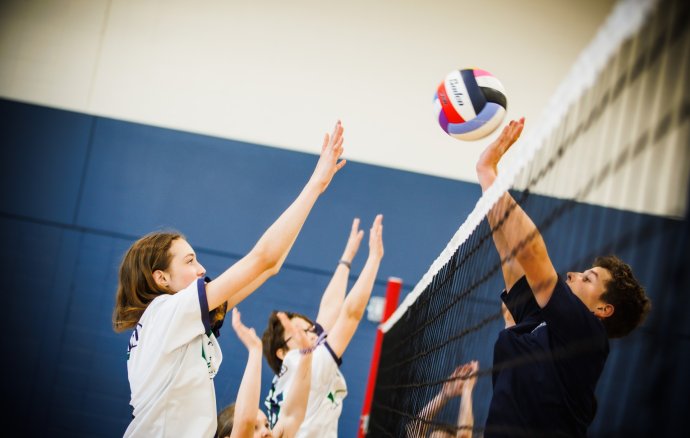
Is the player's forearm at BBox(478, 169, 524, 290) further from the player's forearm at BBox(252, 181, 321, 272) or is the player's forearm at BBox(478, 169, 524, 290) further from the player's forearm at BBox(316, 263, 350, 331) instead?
the player's forearm at BBox(316, 263, 350, 331)

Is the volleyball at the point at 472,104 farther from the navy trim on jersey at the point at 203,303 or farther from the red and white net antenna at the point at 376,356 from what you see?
the navy trim on jersey at the point at 203,303

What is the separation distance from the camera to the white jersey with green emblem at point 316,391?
4426 millimetres

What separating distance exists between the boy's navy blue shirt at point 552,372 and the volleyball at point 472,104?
1.56 meters

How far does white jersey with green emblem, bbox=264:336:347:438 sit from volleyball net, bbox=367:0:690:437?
1.00ft

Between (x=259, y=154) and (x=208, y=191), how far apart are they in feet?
1.86

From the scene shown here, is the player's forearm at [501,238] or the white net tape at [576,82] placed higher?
the white net tape at [576,82]

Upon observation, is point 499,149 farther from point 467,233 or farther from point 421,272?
point 421,272

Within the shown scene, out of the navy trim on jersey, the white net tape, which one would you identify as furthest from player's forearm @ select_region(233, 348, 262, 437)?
the white net tape

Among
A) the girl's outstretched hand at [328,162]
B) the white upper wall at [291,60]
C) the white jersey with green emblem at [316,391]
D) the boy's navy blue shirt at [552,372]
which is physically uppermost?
the white upper wall at [291,60]

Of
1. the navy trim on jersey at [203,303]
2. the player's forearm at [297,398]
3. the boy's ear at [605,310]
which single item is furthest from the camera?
the player's forearm at [297,398]

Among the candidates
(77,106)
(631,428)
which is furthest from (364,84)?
(631,428)

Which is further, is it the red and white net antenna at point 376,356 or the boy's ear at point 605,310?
the red and white net antenna at point 376,356

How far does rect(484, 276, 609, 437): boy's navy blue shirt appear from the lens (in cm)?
217

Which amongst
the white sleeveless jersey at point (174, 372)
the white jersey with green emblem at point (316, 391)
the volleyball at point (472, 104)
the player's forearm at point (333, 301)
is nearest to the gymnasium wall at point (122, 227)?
the player's forearm at point (333, 301)
